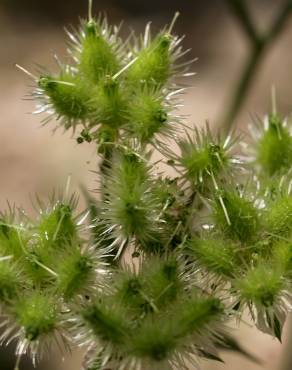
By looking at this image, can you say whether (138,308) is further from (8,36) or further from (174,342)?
(8,36)

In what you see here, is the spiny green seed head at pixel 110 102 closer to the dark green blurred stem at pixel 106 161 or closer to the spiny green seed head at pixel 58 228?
the dark green blurred stem at pixel 106 161

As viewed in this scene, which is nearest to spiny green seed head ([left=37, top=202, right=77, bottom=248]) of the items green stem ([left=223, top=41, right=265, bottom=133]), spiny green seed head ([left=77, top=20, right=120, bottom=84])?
spiny green seed head ([left=77, top=20, right=120, bottom=84])

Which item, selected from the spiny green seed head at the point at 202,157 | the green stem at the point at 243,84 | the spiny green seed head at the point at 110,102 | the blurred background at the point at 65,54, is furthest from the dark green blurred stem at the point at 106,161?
the blurred background at the point at 65,54

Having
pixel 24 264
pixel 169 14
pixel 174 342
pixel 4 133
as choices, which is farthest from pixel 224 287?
pixel 169 14

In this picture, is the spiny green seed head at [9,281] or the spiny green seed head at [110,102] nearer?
the spiny green seed head at [9,281]

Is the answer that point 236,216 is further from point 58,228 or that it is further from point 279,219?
point 58,228

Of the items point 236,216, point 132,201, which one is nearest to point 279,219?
point 236,216
